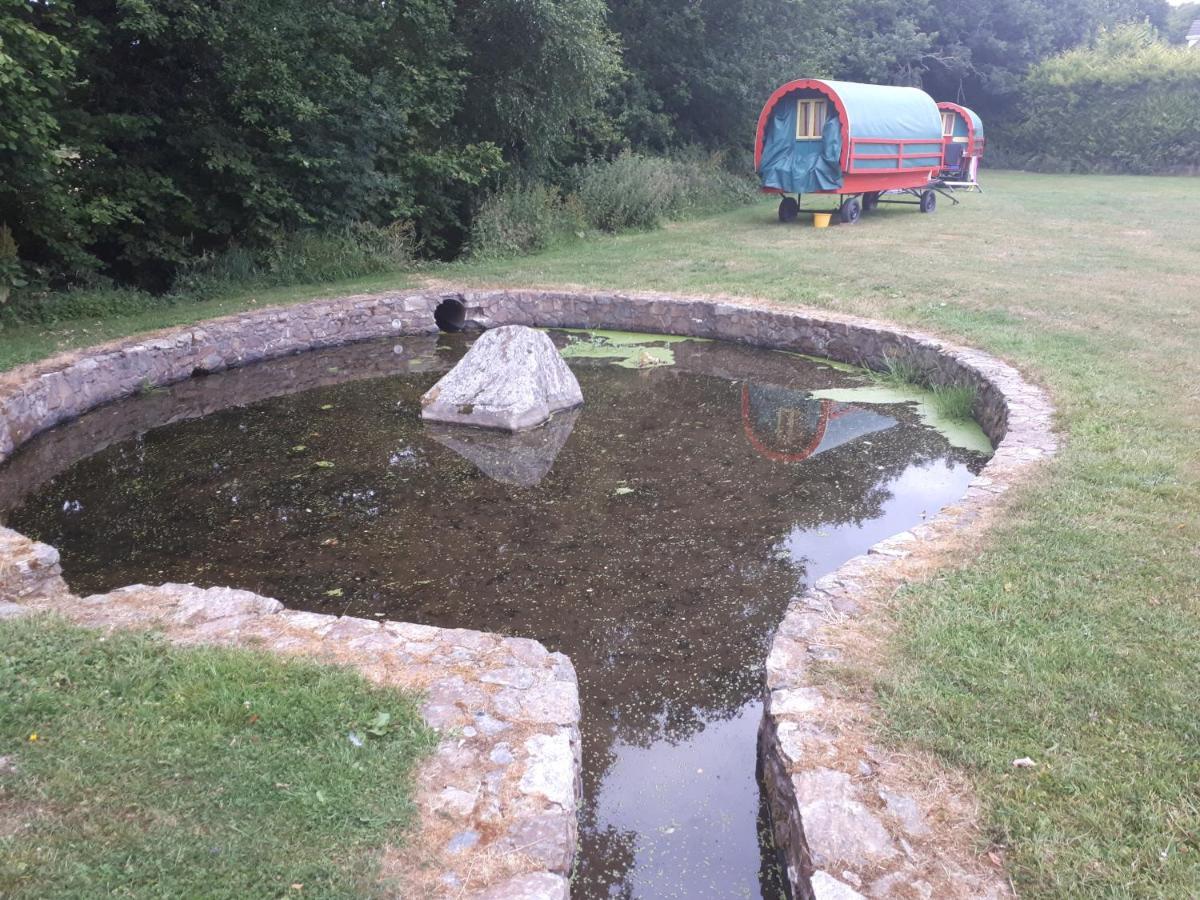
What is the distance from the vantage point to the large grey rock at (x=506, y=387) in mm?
6941

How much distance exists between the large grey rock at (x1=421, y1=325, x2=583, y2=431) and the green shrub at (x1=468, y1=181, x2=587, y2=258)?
5133 millimetres

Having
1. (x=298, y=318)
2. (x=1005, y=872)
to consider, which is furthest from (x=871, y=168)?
(x=1005, y=872)

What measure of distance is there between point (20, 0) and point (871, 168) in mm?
11306

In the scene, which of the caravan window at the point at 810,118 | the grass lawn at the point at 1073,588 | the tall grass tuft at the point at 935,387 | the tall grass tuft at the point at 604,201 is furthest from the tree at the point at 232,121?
the tall grass tuft at the point at 935,387

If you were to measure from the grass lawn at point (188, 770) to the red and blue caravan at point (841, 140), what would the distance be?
12.6m

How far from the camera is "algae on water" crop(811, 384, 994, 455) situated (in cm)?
633

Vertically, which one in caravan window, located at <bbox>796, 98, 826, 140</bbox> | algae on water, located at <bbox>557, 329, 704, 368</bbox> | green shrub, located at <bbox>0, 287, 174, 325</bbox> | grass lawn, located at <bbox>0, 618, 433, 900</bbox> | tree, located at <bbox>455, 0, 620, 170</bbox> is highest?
tree, located at <bbox>455, 0, 620, 170</bbox>

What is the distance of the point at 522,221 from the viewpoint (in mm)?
12867

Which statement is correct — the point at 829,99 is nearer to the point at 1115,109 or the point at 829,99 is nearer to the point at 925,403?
the point at 925,403

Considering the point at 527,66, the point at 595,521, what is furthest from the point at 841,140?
the point at 595,521

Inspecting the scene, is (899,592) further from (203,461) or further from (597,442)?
(203,461)

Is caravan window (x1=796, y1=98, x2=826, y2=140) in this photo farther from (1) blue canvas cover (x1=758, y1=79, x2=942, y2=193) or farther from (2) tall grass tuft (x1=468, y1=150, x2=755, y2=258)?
(2) tall grass tuft (x1=468, y1=150, x2=755, y2=258)

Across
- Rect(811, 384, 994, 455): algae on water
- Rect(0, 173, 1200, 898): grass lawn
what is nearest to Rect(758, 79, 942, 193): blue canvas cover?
Rect(0, 173, 1200, 898): grass lawn

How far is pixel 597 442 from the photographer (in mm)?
6582
